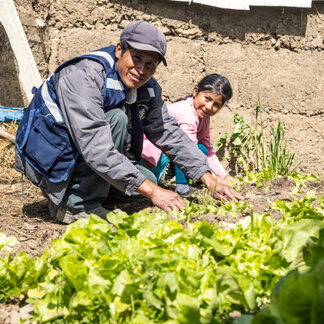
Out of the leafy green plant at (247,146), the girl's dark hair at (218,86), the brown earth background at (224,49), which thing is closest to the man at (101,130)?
the girl's dark hair at (218,86)

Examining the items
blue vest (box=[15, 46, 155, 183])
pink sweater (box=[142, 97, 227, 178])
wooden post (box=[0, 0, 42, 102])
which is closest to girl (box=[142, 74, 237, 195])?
pink sweater (box=[142, 97, 227, 178])

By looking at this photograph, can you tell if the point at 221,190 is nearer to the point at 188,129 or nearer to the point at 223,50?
the point at 188,129

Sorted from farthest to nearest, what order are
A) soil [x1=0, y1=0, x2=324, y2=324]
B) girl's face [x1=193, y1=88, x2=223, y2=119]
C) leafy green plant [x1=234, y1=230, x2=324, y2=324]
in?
soil [x1=0, y1=0, x2=324, y2=324] < girl's face [x1=193, y1=88, x2=223, y2=119] < leafy green plant [x1=234, y1=230, x2=324, y2=324]

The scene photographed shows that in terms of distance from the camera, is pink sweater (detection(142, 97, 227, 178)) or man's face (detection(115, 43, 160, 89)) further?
pink sweater (detection(142, 97, 227, 178))

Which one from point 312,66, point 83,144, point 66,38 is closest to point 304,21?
point 312,66

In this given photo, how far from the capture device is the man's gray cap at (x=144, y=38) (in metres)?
2.37

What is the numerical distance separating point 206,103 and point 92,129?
1.45 meters

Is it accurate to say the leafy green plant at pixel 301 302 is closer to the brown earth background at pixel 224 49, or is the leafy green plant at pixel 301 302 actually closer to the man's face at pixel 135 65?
the man's face at pixel 135 65

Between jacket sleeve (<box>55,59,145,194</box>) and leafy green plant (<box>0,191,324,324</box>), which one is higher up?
jacket sleeve (<box>55,59,145,194</box>)

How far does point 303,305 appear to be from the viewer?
1.08 metres

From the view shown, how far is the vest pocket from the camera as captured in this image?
8.10 feet

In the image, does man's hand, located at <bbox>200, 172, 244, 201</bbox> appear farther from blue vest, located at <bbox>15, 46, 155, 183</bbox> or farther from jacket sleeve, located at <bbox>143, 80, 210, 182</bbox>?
blue vest, located at <bbox>15, 46, 155, 183</bbox>

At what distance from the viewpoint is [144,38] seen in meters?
2.38

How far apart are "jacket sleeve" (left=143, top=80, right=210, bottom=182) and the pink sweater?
1.14ft
